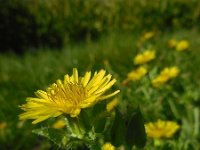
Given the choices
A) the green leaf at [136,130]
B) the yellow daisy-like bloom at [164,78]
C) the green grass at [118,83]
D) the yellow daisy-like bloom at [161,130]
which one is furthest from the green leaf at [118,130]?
the yellow daisy-like bloom at [164,78]

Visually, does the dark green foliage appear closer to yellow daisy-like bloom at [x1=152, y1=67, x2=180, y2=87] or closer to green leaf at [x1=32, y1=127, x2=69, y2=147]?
yellow daisy-like bloom at [x1=152, y1=67, x2=180, y2=87]

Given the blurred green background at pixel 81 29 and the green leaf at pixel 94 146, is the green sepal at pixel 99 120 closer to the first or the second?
the green leaf at pixel 94 146

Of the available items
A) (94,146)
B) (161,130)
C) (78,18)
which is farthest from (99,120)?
(78,18)

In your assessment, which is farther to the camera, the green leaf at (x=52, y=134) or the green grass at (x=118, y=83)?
the green grass at (x=118, y=83)

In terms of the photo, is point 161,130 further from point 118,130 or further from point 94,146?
point 94,146

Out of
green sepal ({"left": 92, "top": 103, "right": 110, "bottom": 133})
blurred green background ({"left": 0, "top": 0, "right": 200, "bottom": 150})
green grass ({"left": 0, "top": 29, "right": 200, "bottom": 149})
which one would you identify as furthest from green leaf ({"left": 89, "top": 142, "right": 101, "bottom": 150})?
blurred green background ({"left": 0, "top": 0, "right": 200, "bottom": 150})
